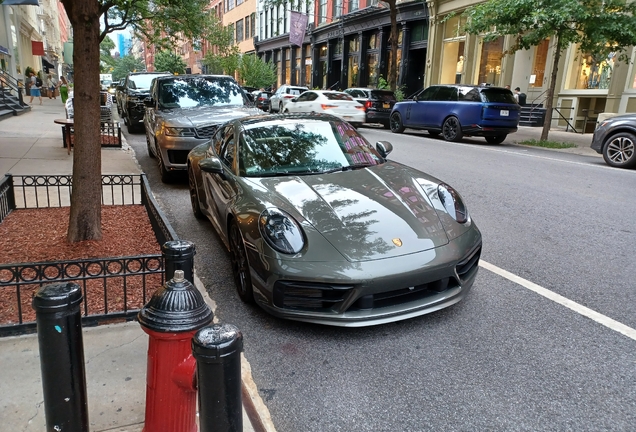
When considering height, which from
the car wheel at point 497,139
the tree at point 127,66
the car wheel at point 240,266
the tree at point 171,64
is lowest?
the car wheel at point 240,266

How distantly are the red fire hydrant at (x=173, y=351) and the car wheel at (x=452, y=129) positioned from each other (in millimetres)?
14264

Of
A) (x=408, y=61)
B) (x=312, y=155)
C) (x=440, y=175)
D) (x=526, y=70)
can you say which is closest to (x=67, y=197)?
(x=312, y=155)

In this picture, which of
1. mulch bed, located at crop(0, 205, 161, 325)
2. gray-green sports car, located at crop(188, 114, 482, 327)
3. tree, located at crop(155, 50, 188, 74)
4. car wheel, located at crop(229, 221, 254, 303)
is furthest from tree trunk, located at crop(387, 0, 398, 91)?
tree, located at crop(155, 50, 188, 74)

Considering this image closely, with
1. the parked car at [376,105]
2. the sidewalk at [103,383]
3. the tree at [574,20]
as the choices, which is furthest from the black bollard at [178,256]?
the parked car at [376,105]

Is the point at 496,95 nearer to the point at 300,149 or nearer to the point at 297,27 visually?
the point at 300,149

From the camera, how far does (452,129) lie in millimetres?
15422

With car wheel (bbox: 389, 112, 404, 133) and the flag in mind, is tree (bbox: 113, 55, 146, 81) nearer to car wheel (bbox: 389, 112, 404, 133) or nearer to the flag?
the flag

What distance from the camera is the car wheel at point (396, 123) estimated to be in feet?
58.9

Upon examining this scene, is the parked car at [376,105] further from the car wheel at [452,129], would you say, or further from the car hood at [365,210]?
the car hood at [365,210]

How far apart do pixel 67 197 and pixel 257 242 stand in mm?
4695

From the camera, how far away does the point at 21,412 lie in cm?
243

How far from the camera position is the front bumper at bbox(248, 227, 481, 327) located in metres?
3.12

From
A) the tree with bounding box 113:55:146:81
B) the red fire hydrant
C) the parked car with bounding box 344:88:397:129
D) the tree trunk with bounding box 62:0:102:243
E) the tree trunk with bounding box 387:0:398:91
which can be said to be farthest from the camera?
the tree with bounding box 113:55:146:81

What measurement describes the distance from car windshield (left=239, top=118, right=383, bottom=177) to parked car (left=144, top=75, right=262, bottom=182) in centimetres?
337
